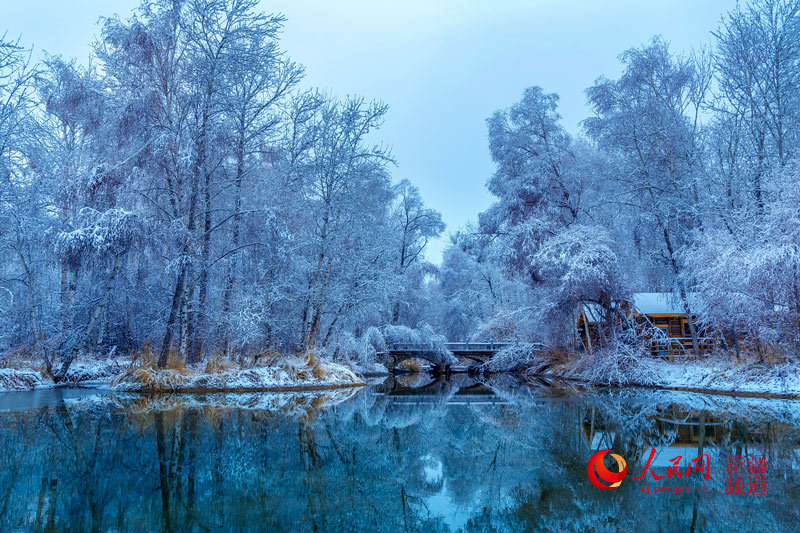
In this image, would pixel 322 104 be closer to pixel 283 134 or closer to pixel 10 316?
pixel 283 134

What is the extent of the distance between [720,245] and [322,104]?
14.2m

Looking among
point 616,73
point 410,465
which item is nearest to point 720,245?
point 616,73

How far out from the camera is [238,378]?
14.2m

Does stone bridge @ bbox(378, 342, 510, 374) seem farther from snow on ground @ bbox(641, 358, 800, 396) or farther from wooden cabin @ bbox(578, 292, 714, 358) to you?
snow on ground @ bbox(641, 358, 800, 396)

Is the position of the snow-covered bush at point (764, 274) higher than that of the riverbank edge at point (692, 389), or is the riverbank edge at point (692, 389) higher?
the snow-covered bush at point (764, 274)

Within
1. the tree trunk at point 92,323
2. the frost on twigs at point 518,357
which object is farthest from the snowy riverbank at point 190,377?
the frost on twigs at point 518,357

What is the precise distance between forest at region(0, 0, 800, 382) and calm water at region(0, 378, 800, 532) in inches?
226

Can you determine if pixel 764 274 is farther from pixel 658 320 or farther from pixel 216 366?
pixel 216 366

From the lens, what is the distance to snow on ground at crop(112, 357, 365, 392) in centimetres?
1327

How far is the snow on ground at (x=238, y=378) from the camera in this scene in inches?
522

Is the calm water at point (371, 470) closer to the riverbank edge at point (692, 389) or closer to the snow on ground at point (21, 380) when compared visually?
the riverbank edge at point (692, 389)

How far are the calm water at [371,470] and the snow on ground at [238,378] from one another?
12.4 feet

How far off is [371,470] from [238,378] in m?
10.1

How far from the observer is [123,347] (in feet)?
60.3
